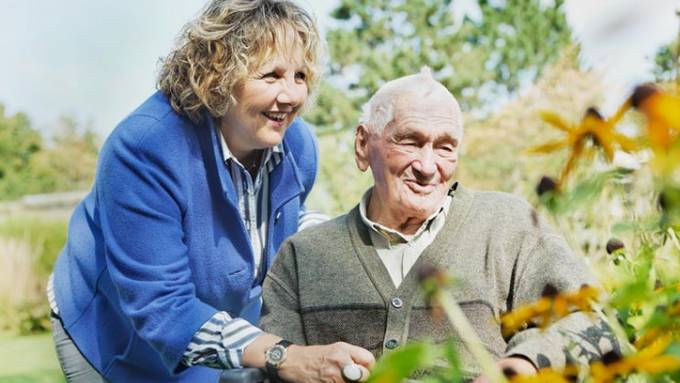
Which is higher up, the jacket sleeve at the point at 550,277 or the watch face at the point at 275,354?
the jacket sleeve at the point at 550,277

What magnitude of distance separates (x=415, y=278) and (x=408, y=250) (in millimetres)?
141

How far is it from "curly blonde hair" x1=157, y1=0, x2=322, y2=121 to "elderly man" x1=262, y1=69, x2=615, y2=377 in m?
0.32

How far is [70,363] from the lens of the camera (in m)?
2.97

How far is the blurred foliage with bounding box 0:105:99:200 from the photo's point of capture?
18859 mm

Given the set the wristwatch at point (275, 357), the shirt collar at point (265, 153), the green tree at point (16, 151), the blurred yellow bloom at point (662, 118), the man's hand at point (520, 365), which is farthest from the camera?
the green tree at point (16, 151)

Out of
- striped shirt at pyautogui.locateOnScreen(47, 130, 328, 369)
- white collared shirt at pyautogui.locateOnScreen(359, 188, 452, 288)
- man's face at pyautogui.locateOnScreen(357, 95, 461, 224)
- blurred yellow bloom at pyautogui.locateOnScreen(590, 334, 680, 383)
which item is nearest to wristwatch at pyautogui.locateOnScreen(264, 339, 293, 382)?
striped shirt at pyautogui.locateOnScreen(47, 130, 328, 369)

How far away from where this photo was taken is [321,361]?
2.20m

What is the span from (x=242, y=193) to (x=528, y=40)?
19408mm

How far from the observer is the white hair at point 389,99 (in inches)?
97.5

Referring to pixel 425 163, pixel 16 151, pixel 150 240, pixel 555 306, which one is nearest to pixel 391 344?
pixel 425 163

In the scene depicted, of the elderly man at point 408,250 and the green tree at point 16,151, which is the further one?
the green tree at point 16,151

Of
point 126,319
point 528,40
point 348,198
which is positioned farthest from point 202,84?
point 528,40

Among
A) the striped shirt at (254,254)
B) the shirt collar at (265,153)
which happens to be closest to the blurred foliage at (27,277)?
the striped shirt at (254,254)

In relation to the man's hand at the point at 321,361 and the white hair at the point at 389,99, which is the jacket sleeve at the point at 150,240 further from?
the white hair at the point at 389,99
